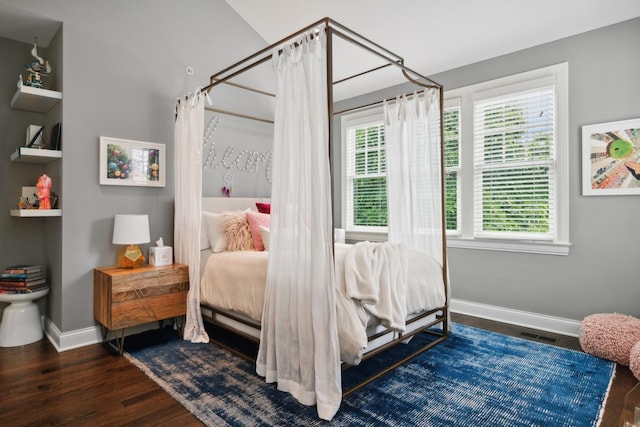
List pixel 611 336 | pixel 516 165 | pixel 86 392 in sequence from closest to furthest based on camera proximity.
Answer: pixel 86 392 → pixel 611 336 → pixel 516 165

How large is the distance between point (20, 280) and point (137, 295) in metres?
1.06

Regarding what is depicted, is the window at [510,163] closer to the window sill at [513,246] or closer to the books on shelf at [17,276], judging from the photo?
the window sill at [513,246]

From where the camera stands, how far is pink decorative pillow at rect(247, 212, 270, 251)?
3.46 metres

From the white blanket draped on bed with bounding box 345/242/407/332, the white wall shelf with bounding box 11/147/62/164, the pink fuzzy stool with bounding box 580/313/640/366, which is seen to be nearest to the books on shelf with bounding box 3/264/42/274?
the white wall shelf with bounding box 11/147/62/164

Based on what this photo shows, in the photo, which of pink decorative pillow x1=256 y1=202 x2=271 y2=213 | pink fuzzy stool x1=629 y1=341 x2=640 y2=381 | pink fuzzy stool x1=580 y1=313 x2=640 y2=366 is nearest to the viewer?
pink fuzzy stool x1=629 y1=341 x2=640 y2=381

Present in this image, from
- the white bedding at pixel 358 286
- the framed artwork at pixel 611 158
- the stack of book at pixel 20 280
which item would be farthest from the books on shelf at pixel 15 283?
the framed artwork at pixel 611 158

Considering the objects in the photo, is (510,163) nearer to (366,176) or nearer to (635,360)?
(366,176)

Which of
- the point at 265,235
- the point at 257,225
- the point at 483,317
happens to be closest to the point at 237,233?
the point at 257,225

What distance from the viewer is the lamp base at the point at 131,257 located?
317 cm

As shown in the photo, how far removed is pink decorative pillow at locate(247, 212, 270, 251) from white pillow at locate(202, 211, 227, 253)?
0.27 m

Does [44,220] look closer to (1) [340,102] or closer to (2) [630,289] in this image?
(1) [340,102]

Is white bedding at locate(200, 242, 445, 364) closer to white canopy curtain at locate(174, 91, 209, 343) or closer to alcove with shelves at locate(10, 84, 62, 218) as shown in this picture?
white canopy curtain at locate(174, 91, 209, 343)

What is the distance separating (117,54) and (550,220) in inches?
167

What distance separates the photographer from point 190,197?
10.8 feet
